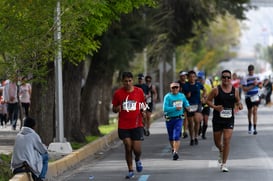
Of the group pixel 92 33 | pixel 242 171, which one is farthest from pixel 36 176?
pixel 92 33

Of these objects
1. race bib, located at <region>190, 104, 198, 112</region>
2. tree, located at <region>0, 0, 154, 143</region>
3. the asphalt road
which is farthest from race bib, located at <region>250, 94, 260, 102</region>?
tree, located at <region>0, 0, 154, 143</region>

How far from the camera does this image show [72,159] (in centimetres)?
1941

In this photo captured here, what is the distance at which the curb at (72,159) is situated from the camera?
48.0 feet

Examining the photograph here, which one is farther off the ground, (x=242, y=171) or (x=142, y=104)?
(x=142, y=104)

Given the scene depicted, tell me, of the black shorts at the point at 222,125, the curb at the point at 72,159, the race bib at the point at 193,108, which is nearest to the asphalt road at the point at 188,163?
the curb at the point at 72,159

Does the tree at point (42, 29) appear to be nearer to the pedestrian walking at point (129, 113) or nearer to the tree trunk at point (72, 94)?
the pedestrian walking at point (129, 113)

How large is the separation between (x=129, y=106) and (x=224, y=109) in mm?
1806

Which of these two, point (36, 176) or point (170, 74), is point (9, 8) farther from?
point (170, 74)

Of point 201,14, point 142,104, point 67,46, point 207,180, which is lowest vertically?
point 207,180

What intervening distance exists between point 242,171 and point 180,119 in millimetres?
3470

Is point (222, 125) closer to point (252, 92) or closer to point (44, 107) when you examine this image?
point (44, 107)

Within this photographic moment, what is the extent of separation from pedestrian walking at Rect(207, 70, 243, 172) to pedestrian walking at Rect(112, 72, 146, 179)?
1414 millimetres

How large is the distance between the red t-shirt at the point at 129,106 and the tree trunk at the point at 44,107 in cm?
535

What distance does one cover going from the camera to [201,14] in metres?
36.3
